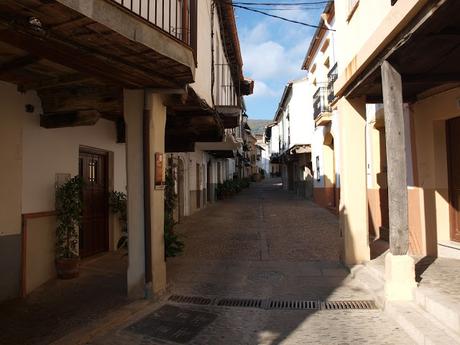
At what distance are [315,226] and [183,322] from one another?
8.10m

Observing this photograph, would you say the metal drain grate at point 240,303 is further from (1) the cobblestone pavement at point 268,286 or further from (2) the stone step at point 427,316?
(2) the stone step at point 427,316

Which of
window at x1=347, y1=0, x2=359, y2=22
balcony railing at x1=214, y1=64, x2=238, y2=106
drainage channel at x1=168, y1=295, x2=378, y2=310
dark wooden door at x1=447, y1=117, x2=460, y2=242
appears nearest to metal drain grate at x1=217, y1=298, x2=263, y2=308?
drainage channel at x1=168, y1=295, x2=378, y2=310

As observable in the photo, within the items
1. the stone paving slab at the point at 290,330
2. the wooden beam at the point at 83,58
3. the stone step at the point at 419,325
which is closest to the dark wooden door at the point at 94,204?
the wooden beam at the point at 83,58

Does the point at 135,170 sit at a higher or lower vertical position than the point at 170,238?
higher

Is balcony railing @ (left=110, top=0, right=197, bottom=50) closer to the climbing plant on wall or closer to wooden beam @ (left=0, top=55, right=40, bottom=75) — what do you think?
wooden beam @ (left=0, top=55, right=40, bottom=75)

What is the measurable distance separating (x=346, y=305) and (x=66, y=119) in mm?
4753

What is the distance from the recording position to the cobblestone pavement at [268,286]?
Answer: 14.9 ft

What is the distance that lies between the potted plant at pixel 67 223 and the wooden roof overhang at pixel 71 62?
1083 mm

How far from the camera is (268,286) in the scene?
6.52 m

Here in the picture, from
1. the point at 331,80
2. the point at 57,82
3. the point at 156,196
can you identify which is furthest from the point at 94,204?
the point at 331,80

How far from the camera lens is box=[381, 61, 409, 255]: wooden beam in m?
5.40

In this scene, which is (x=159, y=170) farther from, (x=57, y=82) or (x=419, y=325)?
(x=419, y=325)

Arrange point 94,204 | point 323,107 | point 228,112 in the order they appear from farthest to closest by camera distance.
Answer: point 323,107 → point 228,112 → point 94,204

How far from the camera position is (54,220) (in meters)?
6.75
